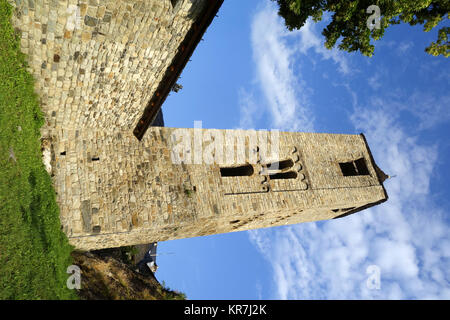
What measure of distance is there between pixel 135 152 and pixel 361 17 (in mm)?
7203

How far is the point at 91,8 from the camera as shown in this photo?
702 cm

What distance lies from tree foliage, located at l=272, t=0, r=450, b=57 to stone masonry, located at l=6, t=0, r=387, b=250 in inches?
95.6

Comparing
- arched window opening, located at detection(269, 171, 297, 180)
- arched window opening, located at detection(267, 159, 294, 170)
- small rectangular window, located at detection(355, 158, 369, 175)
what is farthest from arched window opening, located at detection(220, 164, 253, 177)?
small rectangular window, located at detection(355, 158, 369, 175)

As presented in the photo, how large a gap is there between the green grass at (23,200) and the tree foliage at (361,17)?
6.46 metres

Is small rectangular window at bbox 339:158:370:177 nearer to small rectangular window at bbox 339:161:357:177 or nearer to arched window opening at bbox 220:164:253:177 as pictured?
small rectangular window at bbox 339:161:357:177

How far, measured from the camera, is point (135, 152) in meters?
10.4

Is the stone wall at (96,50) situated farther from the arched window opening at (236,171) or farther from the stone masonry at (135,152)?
the arched window opening at (236,171)

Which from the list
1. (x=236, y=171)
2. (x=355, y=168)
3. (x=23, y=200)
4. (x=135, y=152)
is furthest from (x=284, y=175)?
(x=23, y=200)

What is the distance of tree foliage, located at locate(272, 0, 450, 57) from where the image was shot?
7711 mm

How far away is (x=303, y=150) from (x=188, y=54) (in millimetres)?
6614

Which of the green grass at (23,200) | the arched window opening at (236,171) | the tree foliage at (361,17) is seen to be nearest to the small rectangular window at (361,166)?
the arched window opening at (236,171)

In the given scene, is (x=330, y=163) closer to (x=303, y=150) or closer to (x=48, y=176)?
(x=303, y=150)

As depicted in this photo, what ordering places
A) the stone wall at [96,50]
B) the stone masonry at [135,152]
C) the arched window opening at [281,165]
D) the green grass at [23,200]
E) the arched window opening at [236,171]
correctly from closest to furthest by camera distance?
the green grass at [23,200] → the stone wall at [96,50] → the stone masonry at [135,152] → the arched window opening at [236,171] → the arched window opening at [281,165]

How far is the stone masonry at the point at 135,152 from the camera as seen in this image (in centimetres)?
752
